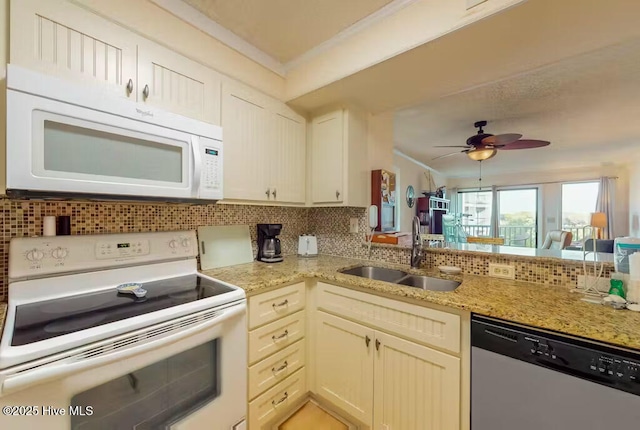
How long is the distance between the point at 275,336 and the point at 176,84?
1.46 meters

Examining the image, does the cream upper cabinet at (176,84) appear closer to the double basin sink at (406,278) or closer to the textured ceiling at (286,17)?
the textured ceiling at (286,17)

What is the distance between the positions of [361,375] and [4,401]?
1.36m

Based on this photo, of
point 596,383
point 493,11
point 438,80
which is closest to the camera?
point 596,383

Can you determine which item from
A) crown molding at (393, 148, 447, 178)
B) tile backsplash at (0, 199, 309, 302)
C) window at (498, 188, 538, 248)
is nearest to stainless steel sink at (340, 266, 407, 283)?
tile backsplash at (0, 199, 309, 302)

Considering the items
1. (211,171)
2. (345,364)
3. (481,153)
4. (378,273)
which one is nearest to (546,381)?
(345,364)

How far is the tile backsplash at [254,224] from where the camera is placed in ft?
3.77

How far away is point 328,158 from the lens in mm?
1977

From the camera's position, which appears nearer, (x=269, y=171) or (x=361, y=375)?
(x=361, y=375)

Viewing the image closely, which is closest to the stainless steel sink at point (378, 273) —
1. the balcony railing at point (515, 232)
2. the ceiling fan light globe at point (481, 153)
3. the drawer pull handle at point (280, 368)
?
the drawer pull handle at point (280, 368)

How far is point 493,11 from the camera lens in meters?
1.03

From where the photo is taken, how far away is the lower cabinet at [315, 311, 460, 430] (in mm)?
1147

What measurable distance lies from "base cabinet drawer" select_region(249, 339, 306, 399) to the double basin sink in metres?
0.58

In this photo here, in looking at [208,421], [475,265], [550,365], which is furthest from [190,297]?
[475,265]

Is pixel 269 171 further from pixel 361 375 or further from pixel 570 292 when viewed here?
pixel 570 292
